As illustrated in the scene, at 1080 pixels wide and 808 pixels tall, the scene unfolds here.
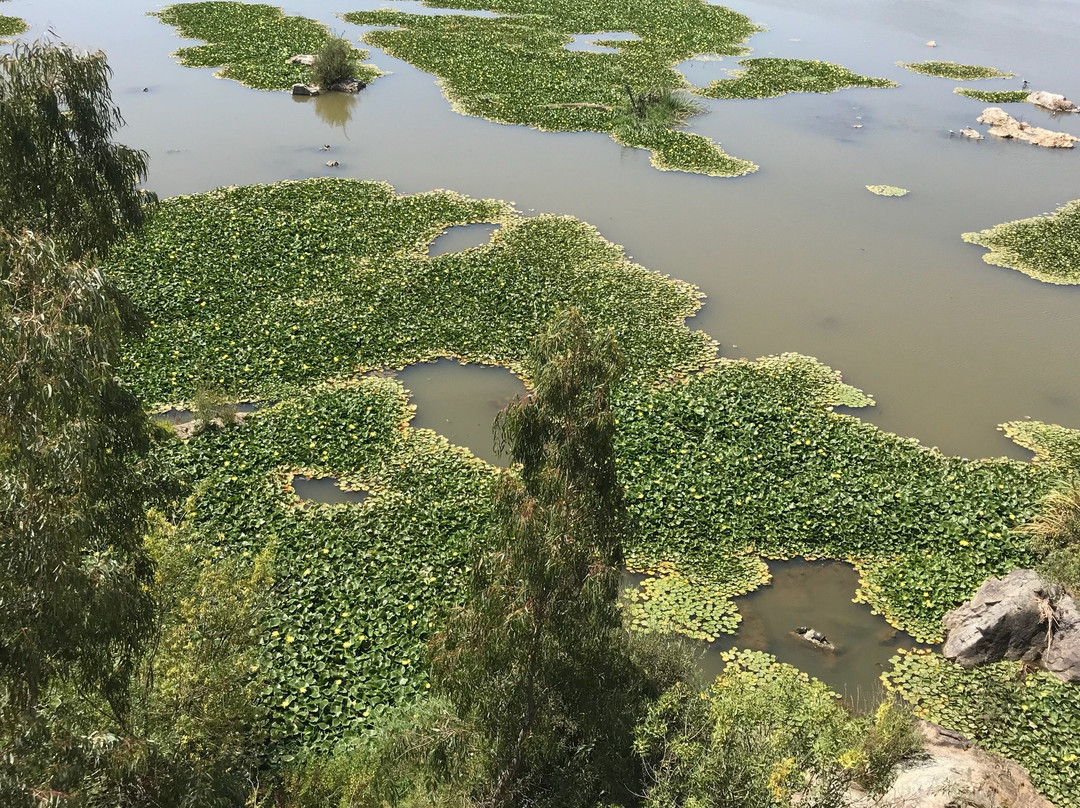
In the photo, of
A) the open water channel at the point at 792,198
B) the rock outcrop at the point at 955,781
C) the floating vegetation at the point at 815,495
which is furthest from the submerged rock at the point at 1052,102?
the rock outcrop at the point at 955,781

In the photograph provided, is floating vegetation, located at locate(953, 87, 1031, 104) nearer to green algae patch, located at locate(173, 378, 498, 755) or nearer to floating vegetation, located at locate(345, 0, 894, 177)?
floating vegetation, located at locate(345, 0, 894, 177)

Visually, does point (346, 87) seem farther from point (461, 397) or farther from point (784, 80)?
point (461, 397)

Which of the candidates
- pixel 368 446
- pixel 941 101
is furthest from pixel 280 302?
pixel 941 101

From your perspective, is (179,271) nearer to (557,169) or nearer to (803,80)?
(557,169)

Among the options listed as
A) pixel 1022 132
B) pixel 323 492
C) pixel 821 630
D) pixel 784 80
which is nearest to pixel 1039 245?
pixel 1022 132

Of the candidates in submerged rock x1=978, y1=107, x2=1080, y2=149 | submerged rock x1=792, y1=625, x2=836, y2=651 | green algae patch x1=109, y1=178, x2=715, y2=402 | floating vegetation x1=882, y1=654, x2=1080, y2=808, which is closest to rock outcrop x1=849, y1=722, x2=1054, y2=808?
floating vegetation x1=882, y1=654, x2=1080, y2=808

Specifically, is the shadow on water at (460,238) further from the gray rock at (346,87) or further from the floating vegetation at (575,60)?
the gray rock at (346,87)

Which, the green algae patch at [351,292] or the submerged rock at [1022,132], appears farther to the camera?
the submerged rock at [1022,132]
